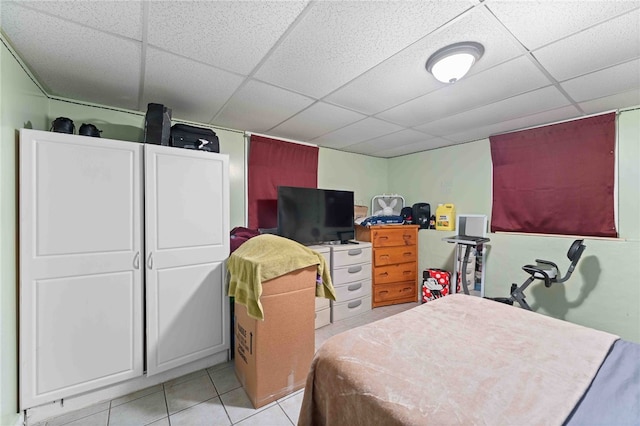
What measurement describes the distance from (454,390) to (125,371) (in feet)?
6.96

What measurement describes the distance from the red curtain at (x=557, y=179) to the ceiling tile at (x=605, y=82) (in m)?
0.59

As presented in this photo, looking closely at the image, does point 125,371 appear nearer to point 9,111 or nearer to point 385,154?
point 9,111

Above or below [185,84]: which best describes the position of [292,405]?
below

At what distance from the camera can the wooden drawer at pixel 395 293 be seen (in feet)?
11.3

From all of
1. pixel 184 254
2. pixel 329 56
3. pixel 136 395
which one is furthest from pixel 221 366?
pixel 329 56

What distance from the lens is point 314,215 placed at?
3.19 metres

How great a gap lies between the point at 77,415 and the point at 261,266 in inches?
59.5

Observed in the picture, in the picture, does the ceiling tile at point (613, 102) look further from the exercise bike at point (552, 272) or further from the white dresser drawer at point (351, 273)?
the white dresser drawer at point (351, 273)

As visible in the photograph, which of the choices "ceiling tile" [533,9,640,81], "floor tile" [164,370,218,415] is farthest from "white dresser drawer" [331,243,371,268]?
"ceiling tile" [533,9,640,81]

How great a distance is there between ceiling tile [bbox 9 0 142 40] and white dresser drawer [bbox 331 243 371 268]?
8.24 ft

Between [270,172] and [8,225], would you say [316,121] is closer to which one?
[270,172]

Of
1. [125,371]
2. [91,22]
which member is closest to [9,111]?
[91,22]

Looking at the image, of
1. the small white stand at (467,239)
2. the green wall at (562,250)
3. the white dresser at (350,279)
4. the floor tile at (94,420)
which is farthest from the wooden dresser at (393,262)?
the floor tile at (94,420)

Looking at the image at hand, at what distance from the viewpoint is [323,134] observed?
318cm
